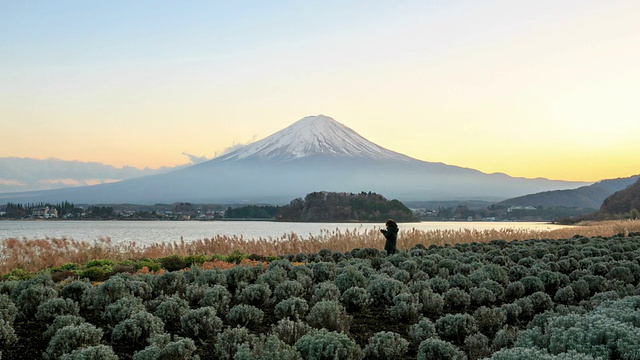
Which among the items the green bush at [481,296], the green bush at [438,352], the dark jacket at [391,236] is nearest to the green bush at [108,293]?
the green bush at [438,352]

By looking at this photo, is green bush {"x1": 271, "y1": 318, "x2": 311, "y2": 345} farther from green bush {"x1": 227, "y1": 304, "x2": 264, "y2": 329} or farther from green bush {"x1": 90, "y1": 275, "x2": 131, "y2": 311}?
green bush {"x1": 90, "y1": 275, "x2": 131, "y2": 311}

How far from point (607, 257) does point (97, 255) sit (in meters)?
14.7

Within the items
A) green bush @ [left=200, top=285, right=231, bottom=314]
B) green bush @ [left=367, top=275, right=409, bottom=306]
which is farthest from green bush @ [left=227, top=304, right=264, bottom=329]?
green bush @ [left=367, top=275, right=409, bottom=306]

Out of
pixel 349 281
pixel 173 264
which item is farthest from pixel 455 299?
pixel 173 264

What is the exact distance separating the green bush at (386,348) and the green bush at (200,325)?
1.91 m

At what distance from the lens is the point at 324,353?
5.90 meters

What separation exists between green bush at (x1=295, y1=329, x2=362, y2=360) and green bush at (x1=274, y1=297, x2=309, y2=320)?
81.0 inches

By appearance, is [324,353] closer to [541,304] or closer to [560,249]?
[541,304]

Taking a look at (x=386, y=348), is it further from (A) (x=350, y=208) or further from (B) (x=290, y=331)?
(A) (x=350, y=208)

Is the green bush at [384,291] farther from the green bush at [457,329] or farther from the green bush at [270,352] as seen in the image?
the green bush at [270,352]

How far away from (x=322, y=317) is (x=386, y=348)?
126 cm

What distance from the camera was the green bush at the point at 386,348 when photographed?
6453mm

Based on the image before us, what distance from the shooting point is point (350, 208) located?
107m

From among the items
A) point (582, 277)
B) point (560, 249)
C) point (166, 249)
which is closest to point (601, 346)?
point (582, 277)
